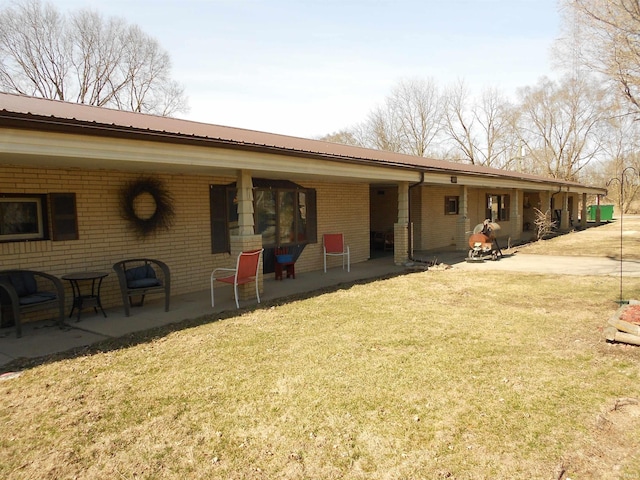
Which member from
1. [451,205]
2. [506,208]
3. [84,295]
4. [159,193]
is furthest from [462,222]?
[84,295]

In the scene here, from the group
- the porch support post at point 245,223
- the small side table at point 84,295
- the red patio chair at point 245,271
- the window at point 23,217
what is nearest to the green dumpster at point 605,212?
the porch support post at point 245,223

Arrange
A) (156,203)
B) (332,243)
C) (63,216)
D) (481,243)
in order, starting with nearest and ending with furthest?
(63,216)
(156,203)
(332,243)
(481,243)

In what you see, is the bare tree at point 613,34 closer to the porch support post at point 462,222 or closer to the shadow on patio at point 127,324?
the porch support post at point 462,222

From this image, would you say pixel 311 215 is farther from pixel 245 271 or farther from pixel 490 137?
pixel 490 137

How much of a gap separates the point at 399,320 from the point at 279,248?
4753mm

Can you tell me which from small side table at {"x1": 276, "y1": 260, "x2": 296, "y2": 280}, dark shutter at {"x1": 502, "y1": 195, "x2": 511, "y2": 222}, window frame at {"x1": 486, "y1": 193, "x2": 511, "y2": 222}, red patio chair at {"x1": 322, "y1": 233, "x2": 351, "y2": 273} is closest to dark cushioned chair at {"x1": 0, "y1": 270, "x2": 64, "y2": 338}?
small side table at {"x1": 276, "y1": 260, "x2": 296, "y2": 280}

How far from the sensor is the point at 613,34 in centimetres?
1213

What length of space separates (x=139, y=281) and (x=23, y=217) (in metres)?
1.94

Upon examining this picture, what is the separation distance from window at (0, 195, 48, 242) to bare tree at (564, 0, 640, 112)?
46.3 feet

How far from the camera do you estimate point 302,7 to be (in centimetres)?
1066

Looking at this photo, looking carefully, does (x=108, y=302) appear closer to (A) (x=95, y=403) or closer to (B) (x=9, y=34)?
(A) (x=95, y=403)

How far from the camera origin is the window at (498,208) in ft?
66.9

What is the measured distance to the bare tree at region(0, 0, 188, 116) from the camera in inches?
983

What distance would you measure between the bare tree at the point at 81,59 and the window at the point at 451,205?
22.9 metres
